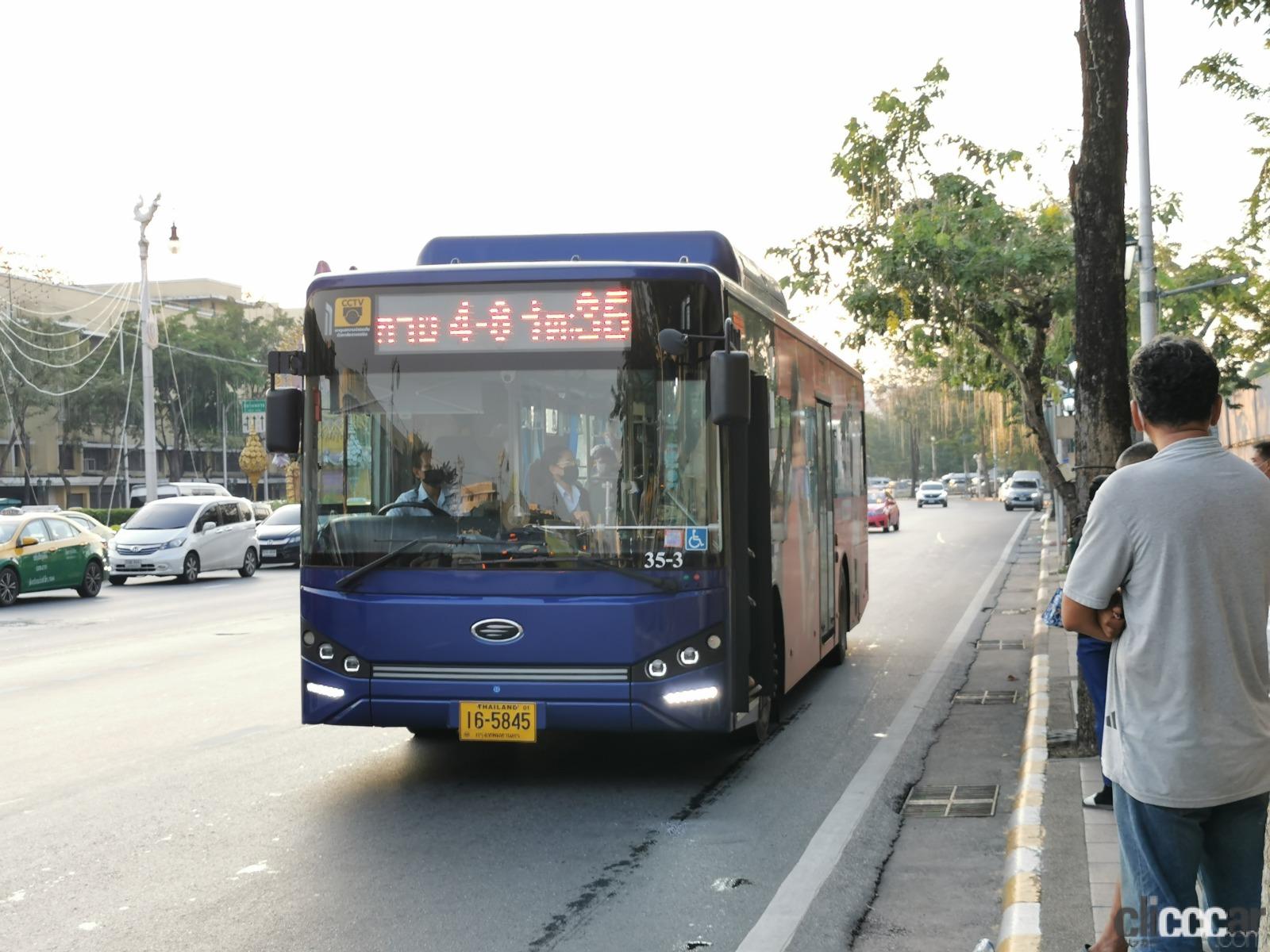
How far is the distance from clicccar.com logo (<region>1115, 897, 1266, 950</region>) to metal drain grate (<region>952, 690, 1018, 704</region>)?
8.58 meters

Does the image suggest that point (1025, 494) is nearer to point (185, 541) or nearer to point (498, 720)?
point (185, 541)

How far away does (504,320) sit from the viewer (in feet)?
26.8

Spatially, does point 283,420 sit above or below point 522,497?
above

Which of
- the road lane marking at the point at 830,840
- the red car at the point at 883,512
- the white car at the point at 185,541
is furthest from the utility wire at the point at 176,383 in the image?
the road lane marking at the point at 830,840

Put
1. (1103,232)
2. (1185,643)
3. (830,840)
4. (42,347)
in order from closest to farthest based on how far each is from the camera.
Answer: 1. (1185,643)
2. (830,840)
3. (1103,232)
4. (42,347)

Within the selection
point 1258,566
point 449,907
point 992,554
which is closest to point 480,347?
point 449,907

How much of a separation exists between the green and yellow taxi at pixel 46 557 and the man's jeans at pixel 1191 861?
892 inches

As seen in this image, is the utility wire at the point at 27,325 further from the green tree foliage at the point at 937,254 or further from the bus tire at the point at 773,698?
the bus tire at the point at 773,698

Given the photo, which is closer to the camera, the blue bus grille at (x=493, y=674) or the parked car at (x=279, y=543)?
the blue bus grille at (x=493, y=674)

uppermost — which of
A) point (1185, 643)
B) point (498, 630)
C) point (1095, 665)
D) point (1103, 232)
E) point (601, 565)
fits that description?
point (1103, 232)

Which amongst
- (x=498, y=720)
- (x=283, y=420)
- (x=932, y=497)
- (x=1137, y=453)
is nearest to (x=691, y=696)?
(x=498, y=720)

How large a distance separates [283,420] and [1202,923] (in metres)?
5.89

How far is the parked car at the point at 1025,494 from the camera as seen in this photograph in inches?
2758

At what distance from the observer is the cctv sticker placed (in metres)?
8.29
